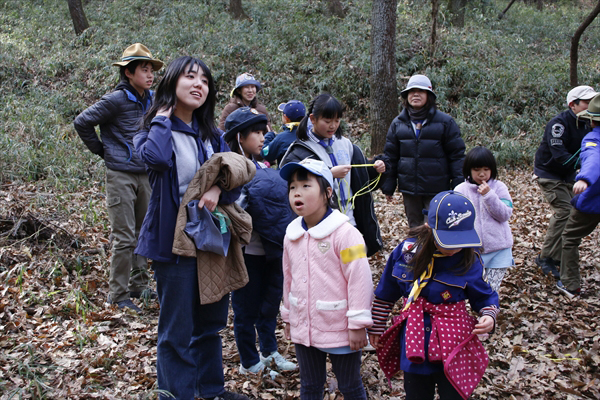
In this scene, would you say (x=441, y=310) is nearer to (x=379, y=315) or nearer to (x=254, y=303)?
(x=379, y=315)

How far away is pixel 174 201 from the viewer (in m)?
3.05

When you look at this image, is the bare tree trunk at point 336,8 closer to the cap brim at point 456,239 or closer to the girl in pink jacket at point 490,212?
the girl in pink jacket at point 490,212

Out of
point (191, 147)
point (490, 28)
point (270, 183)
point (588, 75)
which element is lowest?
point (270, 183)

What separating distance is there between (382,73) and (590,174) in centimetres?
634

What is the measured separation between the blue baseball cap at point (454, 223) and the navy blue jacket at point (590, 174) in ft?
8.66

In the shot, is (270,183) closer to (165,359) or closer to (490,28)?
(165,359)

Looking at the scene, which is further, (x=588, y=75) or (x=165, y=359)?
(x=588, y=75)

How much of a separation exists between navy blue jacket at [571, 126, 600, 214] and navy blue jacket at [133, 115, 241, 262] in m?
3.87

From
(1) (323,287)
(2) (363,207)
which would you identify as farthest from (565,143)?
(1) (323,287)

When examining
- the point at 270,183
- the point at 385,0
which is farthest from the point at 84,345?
the point at 385,0

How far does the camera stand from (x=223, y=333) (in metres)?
4.83

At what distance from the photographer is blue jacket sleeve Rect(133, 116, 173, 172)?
2.86 meters

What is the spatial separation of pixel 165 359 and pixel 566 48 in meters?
19.4

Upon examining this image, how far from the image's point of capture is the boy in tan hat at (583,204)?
4.63m
